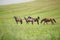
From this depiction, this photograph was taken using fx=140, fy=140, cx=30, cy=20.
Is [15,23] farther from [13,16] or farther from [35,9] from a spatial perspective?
[35,9]

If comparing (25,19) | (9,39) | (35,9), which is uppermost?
(35,9)

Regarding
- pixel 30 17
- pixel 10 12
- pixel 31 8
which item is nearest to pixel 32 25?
pixel 30 17

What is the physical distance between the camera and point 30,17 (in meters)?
1.94

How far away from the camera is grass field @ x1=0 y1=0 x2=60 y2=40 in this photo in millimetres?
1847

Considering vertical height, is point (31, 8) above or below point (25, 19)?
above

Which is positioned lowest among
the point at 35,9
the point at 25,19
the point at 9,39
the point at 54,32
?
the point at 9,39

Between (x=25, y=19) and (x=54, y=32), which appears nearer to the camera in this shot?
(x=54, y=32)

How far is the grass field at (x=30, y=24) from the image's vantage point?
6.06ft

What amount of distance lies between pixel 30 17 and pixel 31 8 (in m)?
0.13

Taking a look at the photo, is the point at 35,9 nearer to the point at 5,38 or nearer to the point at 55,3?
the point at 55,3

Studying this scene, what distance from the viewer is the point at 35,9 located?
1.93 meters

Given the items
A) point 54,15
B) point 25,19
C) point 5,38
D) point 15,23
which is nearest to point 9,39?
point 5,38

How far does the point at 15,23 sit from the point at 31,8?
309mm

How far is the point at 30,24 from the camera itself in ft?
6.31
